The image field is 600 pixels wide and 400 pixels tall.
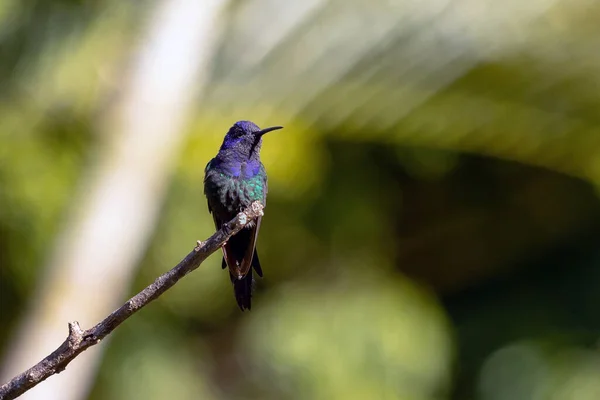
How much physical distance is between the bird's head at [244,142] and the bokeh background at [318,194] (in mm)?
1641

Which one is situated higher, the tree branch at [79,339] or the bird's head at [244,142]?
the bird's head at [244,142]

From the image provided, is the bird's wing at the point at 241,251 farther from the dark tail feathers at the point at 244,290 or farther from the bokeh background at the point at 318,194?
the bokeh background at the point at 318,194

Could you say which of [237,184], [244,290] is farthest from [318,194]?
[244,290]

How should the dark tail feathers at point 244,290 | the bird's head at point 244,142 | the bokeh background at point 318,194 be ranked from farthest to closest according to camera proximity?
the bokeh background at point 318,194, the bird's head at point 244,142, the dark tail feathers at point 244,290

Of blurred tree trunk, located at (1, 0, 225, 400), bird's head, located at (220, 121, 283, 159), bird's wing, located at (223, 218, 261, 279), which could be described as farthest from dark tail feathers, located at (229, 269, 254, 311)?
blurred tree trunk, located at (1, 0, 225, 400)

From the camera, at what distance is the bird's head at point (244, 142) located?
2.48 metres

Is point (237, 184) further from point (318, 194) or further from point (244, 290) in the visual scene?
point (318, 194)

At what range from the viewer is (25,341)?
4031 millimetres

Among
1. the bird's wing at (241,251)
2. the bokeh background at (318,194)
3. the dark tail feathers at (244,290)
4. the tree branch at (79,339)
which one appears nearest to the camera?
the tree branch at (79,339)

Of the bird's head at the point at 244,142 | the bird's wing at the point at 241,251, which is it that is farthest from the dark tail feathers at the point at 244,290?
the bird's head at the point at 244,142

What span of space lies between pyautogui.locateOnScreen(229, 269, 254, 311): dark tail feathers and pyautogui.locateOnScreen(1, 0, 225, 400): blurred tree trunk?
1.94m

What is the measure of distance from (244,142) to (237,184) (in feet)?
0.52

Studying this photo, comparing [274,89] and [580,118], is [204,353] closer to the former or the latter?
[274,89]

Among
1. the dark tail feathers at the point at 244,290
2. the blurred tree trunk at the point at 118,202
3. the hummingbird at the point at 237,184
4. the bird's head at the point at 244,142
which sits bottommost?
the dark tail feathers at the point at 244,290
